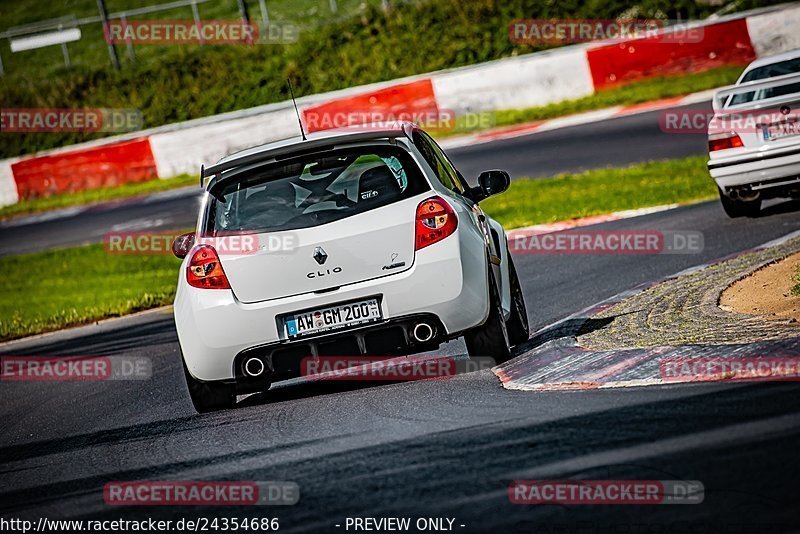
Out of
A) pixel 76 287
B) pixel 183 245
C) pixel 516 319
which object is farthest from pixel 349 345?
pixel 76 287

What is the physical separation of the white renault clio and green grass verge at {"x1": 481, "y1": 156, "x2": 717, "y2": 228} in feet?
30.2

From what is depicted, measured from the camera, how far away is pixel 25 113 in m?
37.7

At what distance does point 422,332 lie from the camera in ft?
26.0

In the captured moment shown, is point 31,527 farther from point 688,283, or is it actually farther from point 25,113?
point 25,113

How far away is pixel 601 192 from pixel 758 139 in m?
4.89

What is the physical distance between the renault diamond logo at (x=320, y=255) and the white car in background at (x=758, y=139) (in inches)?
277

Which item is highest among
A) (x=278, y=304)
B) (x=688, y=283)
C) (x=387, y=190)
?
(x=387, y=190)

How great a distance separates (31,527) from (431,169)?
3.46 meters

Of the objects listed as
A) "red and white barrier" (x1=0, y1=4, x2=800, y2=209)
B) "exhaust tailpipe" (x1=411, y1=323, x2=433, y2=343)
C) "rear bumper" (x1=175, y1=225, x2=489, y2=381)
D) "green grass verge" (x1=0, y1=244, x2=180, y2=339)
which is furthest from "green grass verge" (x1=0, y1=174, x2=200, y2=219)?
"exhaust tailpipe" (x1=411, y1=323, x2=433, y2=343)

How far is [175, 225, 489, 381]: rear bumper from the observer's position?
786 centimetres

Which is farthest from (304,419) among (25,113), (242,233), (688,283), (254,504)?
(25,113)

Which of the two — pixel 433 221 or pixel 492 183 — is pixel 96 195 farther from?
pixel 433 221

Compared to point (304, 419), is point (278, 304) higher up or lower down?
higher up

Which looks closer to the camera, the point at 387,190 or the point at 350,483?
the point at 350,483
